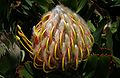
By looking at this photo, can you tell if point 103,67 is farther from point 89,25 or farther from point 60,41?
point 89,25

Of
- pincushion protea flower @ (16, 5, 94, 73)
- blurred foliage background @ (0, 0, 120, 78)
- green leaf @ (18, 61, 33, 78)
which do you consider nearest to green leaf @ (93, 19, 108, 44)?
blurred foliage background @ (0, 0, 120, 78)

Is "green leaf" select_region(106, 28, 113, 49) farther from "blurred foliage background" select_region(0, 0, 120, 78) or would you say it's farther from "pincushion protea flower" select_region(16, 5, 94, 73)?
"pincushion protea flower" select_region(16, 5, 94, 73)

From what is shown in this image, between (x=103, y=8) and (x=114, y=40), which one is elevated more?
(x=103, y=8)

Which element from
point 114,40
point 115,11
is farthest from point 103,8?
point 114,40

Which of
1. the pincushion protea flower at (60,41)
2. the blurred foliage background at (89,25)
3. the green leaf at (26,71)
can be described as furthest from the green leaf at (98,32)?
the green leaf at (26,71)

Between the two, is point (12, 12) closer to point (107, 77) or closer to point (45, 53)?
point (45, 53)

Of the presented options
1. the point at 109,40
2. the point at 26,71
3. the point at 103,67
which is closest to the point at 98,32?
the point at 109,40

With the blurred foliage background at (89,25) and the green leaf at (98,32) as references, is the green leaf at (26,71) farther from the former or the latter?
the green leaf at (98,32)
